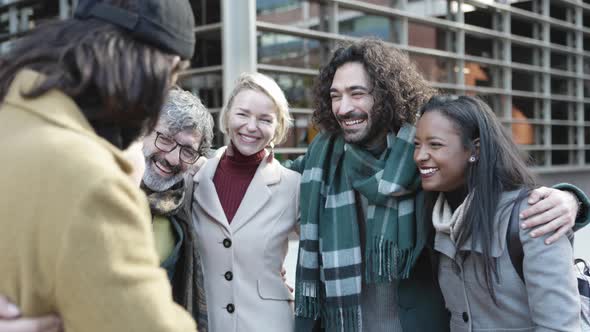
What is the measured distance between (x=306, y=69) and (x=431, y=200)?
585cm

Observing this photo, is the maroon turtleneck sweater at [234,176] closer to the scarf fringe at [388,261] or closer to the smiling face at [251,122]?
the smiling face at [251,122]

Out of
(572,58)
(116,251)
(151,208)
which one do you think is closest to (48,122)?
(116,251)

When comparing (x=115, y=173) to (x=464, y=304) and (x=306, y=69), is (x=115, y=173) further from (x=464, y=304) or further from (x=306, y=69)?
(x=306, y=69)

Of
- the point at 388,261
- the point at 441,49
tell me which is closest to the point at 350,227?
the point at 388,261

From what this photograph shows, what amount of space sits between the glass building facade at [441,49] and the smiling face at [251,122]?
2.73 metres

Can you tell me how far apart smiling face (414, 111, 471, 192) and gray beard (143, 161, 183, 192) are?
43.2 inches

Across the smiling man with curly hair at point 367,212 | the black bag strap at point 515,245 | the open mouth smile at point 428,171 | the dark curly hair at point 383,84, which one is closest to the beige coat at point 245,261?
the smiling man with curly hair at point 367,212

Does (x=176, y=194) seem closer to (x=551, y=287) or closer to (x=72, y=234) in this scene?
(x=72, y=234)

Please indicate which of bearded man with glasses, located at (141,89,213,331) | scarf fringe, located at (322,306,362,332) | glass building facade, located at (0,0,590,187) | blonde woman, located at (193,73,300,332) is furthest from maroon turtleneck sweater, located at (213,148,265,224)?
glass building facade, located at (0,0,590,187)

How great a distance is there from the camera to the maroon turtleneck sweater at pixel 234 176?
2.80 metres

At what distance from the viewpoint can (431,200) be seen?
96.4 inches

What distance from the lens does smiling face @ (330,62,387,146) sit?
2695 mm

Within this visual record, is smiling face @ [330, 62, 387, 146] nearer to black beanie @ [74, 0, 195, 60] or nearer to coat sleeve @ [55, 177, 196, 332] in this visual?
black beanie @ [74, 0, 195, 60]

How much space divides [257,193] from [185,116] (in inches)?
21.1
